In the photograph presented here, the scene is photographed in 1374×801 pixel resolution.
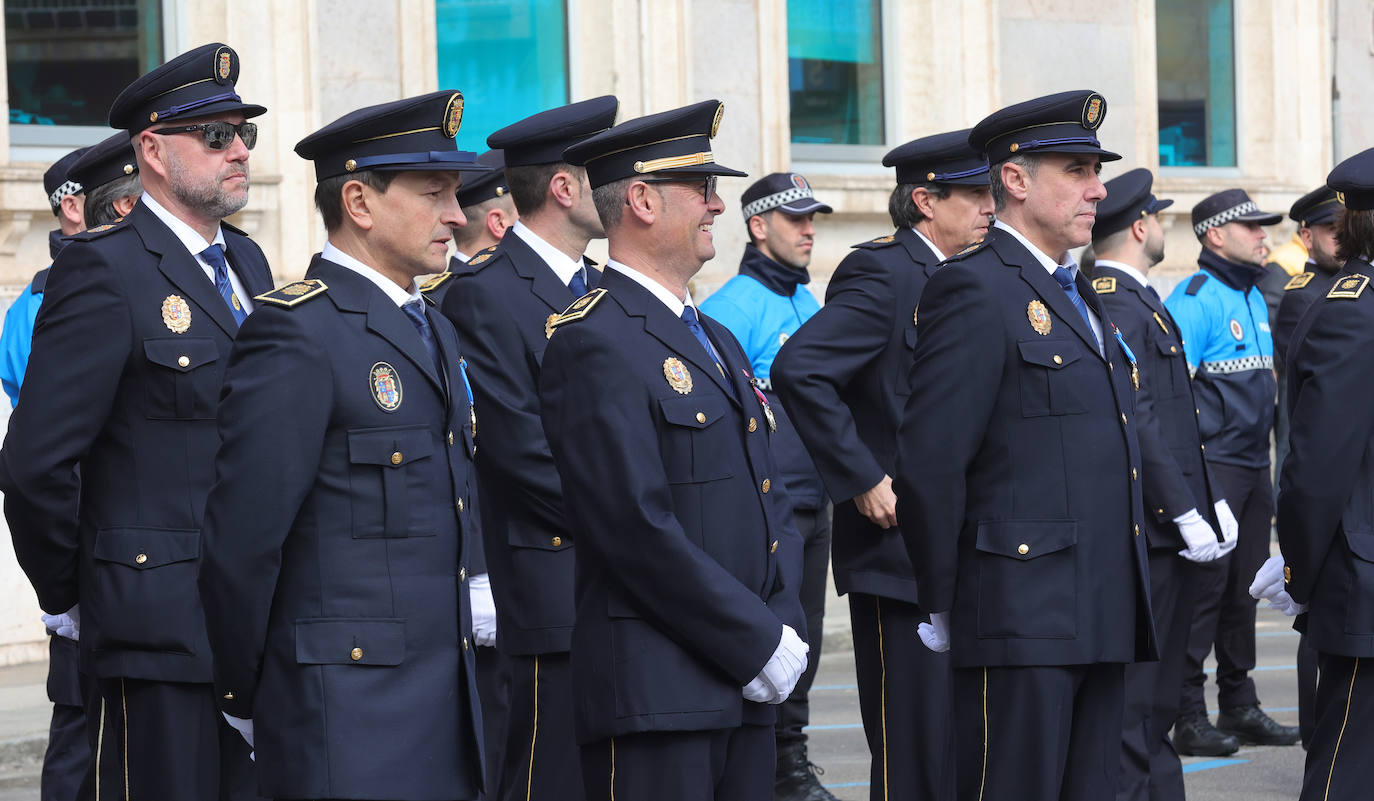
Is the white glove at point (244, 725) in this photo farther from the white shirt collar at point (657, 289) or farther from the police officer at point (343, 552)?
the white shirt collar at point (657, 289)

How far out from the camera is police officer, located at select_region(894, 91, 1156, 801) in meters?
4.95

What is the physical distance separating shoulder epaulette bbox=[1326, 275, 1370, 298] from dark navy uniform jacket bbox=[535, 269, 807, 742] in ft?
6.55

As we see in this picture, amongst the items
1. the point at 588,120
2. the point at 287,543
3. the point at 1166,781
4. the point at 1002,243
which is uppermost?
the point at 588,120

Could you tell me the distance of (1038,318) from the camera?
16.7 feet

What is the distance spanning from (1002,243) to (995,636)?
103cm

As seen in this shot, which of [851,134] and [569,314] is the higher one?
[851,134]

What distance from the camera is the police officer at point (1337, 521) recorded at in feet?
17.8

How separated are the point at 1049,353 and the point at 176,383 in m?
2.15

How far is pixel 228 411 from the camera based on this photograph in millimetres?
3896

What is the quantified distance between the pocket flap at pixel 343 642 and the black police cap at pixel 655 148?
3.92 ft

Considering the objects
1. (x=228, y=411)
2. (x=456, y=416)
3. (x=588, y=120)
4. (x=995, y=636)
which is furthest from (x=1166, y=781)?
(x=228, y=411)

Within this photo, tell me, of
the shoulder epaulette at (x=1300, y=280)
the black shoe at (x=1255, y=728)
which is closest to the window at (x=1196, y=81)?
the shoulder epaulette at (x=1300, y=280)

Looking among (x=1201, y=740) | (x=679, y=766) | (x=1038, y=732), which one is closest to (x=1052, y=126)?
(x=1038, y=732)

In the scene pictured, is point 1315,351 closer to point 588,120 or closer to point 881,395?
point 881,395
